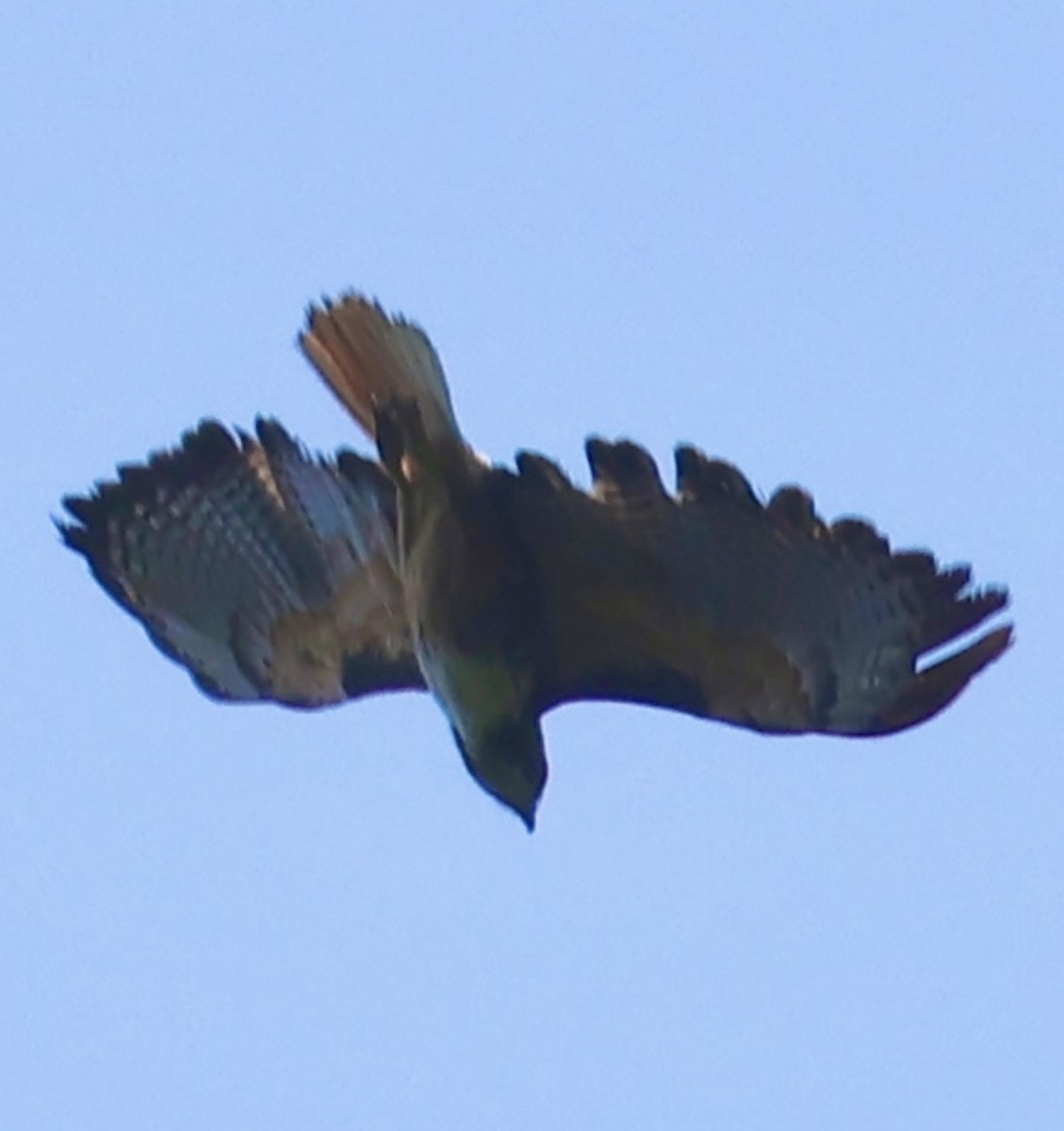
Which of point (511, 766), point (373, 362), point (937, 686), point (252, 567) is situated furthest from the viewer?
point (252, 567)

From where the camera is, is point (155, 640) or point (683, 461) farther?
point (155, 640)

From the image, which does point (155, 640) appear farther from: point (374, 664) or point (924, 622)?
point (924, 622)

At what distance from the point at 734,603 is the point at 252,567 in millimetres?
1771

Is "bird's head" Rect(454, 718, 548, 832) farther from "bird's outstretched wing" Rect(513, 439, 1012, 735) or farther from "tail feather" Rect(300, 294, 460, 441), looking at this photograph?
"tail feather" Rect(300, 294, 460, 441)

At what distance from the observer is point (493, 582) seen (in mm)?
14820

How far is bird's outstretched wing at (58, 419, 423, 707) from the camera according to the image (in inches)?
606

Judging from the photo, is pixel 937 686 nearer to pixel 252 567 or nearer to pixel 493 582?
pixel 493 582

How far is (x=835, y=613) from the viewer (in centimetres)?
1448

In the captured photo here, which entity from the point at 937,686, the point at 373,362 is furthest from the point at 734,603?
the point at 373,362

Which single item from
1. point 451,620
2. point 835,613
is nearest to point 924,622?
point 835,613

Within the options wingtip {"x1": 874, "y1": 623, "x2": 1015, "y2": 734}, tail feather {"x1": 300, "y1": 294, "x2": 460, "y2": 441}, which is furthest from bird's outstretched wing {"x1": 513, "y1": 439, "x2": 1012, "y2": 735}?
tail feather {"x1": 300, "y1": 294, "x2": 460, "y2": 441}

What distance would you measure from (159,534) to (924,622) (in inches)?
104

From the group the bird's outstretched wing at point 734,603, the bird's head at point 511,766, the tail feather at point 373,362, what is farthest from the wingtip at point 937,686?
the tail feather at point 373,362

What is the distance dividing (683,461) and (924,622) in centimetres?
90
